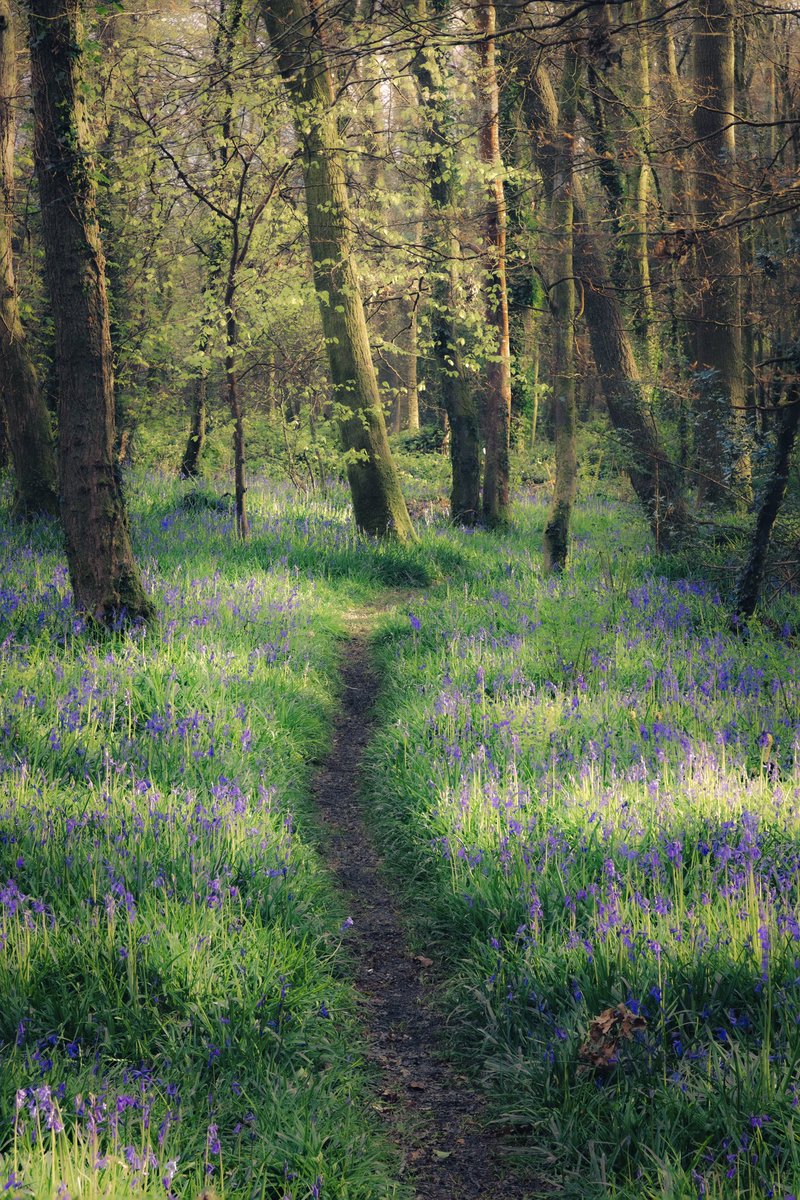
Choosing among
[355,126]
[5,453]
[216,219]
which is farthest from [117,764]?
[355,126]

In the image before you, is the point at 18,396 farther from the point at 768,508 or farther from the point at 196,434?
the point at 768,508

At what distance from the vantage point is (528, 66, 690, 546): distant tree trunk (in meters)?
12.4

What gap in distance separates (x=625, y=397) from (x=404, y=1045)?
10.7 meters

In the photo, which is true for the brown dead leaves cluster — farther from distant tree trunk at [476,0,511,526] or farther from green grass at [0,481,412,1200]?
distant tree trunk at [476,0,511,526]

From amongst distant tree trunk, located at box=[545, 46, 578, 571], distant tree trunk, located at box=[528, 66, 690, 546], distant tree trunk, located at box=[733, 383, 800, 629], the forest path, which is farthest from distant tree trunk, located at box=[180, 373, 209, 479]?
the forest path

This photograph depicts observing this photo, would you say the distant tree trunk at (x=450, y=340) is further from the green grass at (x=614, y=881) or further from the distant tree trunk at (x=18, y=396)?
the green grass at (x=614, y=881)

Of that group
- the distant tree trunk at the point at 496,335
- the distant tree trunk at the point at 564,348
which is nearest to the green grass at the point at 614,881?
the distant tree trunk at the point at 564,348

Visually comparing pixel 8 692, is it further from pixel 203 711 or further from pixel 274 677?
pixel 274 677

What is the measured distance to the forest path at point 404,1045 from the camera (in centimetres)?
310

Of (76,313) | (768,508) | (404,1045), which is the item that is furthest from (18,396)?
(404,1045)

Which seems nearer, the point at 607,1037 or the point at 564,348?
the point at 607,1037

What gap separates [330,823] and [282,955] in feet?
6.67

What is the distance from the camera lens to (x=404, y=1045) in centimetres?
383

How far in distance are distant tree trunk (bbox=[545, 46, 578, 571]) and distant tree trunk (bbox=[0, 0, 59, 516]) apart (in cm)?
663
